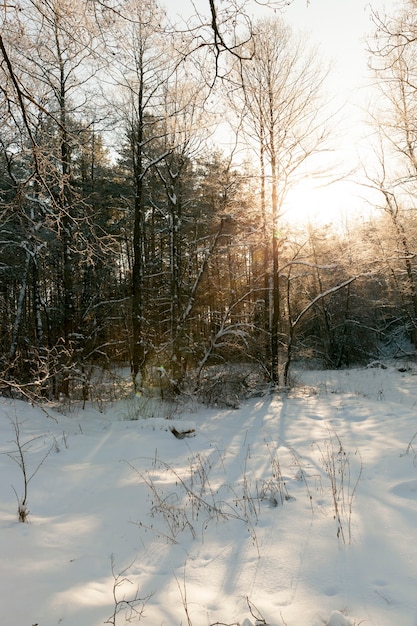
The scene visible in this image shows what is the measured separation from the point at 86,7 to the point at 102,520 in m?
4.37

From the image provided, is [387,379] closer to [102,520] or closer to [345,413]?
[345,413]

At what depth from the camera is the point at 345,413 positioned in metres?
8.08

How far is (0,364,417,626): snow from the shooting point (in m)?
2.28

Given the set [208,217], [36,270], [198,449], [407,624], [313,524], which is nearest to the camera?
[407,624]

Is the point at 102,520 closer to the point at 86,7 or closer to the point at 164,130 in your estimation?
the point at 86,7

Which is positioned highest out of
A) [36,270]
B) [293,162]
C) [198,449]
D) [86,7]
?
[293,162]

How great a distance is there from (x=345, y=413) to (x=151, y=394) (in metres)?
5.32

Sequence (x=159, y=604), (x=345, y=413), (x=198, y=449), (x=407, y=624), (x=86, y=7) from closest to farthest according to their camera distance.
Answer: (x=407, y=624), (x=159, y=604), (x=86, y=7), (x=198, y=449), (x=345, y=413)

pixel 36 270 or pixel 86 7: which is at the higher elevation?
pixel 86 7

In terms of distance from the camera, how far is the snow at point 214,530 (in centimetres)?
228

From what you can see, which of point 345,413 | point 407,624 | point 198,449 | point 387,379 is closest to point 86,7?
point 407,624

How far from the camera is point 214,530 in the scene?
3.40 m

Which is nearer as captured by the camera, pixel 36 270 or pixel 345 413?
pixel 345 413

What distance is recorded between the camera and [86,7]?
2.82 m
